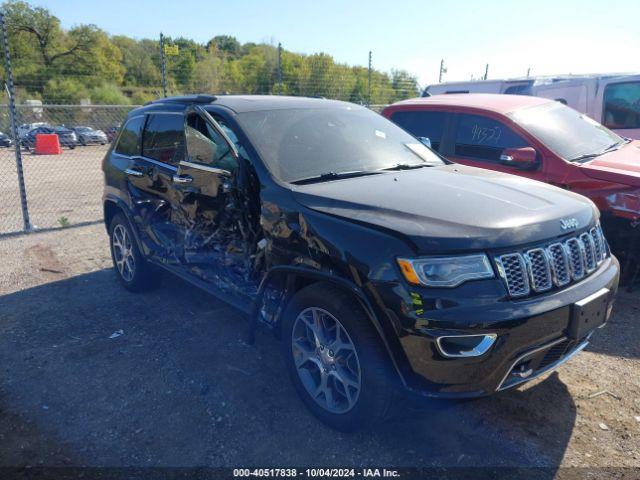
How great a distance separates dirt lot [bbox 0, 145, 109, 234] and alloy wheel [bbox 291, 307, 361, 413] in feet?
21.4

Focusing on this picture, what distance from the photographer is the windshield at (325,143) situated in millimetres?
3299

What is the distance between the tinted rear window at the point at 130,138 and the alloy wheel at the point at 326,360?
2.84 meters

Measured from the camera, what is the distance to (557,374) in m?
3.49

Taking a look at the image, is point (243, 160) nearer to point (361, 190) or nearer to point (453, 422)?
point (361, 190)

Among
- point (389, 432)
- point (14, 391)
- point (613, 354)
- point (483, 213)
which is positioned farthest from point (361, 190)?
point (14, 391)

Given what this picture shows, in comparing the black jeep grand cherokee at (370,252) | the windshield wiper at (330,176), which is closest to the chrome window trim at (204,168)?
the black jeep grand cherokee at (370,252)

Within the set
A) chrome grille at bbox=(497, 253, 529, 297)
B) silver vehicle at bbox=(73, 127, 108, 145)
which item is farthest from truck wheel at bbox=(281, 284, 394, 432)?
silver vehicle at bbox=(73, 127, 108, 145)

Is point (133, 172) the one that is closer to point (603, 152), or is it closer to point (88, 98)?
point (603, 152)

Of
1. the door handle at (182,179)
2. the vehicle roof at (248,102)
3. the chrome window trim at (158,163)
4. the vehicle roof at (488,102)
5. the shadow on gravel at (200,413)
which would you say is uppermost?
the vehicle roof at (488,102)

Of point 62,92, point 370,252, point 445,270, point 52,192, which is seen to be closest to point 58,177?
point 52,192

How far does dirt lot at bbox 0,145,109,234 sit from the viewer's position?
28.3 feet

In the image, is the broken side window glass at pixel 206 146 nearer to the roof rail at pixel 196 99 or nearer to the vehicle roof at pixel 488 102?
the roof rail at pixel 196 99

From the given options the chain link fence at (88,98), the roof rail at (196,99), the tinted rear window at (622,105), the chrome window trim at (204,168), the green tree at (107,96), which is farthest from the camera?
the green tree at (107,96)

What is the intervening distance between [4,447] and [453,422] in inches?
103
